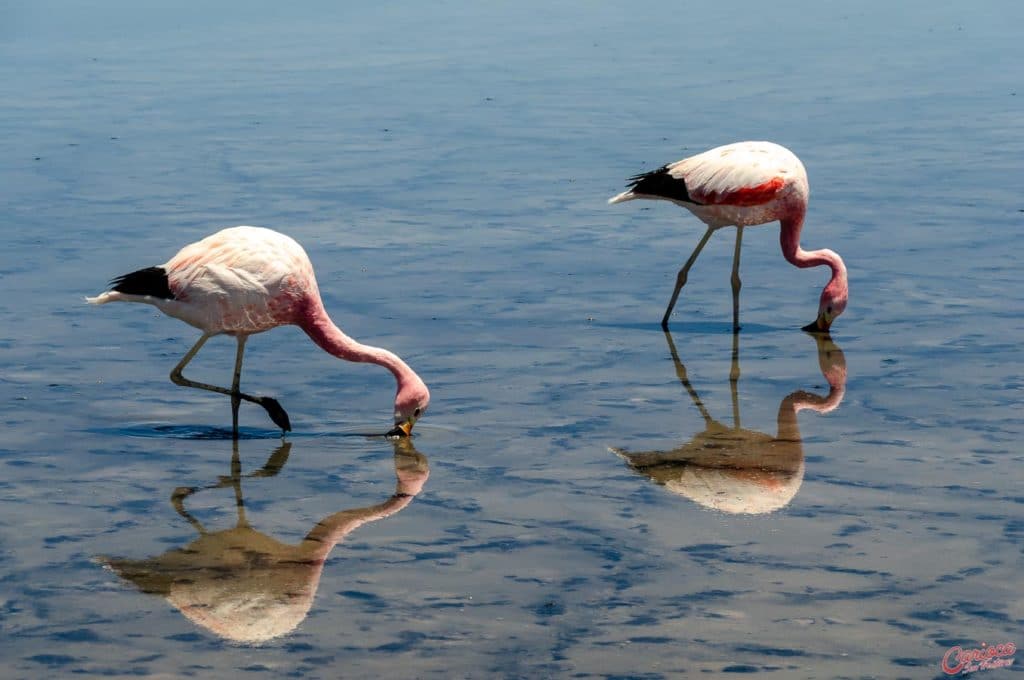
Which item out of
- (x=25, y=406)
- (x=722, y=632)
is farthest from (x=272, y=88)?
(x=722, y=632)

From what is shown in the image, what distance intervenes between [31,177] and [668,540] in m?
11.2

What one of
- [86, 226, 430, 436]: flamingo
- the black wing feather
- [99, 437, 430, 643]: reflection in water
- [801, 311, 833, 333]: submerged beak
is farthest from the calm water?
the black wing feather

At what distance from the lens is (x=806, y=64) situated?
24.1m

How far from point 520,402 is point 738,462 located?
Result: 1534mm

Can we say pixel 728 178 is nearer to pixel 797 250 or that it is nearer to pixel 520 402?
pixel 797 250

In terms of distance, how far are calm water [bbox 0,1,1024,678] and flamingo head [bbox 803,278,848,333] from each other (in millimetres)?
174

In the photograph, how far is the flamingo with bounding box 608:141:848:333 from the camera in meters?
12.2

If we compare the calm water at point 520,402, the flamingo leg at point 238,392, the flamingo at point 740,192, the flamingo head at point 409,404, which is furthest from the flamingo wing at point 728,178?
the flamingo leg at point 238,392

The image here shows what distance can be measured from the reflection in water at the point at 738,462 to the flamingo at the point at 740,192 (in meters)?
1.94

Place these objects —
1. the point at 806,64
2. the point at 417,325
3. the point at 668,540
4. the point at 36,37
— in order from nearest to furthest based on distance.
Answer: the point at 668,540
the point at 417,325
the point at 806,64
the point at 36,37

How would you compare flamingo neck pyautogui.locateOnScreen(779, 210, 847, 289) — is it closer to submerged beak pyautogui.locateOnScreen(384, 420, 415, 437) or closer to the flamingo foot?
submerged beak pyautogui.locateOnScreen(384, 420, 415, 437)

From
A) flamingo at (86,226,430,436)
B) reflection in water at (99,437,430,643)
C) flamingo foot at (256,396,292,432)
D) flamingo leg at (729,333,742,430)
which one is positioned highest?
flamingo at (86,226,430,436)

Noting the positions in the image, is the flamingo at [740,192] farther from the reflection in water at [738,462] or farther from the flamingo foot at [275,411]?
the flamingo foot at [275,411]

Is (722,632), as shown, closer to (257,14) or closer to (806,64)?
(806,64)
